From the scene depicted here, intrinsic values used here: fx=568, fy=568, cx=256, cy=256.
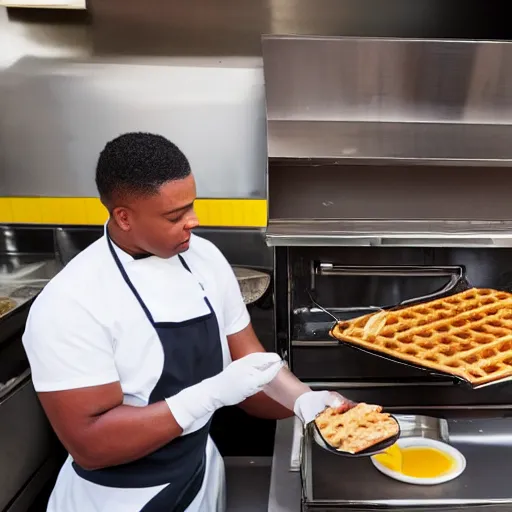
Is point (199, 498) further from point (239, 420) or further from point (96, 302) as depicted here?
point (239, 420)

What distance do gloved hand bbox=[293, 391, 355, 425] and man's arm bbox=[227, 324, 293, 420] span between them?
0.11m

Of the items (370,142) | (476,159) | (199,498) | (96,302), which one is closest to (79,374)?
(96,302)

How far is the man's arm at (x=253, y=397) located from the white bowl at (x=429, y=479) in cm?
27

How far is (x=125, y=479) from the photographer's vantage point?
129 cm

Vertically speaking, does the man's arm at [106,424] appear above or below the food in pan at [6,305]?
above

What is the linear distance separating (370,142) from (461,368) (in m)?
0.79

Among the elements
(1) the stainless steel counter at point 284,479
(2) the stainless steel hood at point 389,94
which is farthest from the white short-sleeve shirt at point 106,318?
(2) the stainless steel hood at point 389,94

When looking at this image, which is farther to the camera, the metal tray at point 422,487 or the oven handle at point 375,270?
the oven handle at point 375,270

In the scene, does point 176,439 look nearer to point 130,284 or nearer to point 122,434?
point 122,434

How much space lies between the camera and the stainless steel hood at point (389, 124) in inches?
74.7

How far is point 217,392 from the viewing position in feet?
4.00

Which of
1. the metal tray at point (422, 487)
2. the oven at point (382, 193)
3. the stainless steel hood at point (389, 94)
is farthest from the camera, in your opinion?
the stainless steel hood at point (389, 94)

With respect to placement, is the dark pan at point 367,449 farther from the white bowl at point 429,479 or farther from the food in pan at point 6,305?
the food in pan at point 6,305

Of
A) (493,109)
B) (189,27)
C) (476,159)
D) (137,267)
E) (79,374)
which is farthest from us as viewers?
(189,27)
